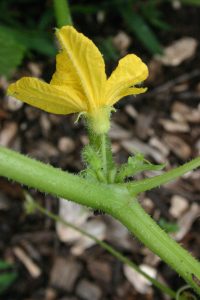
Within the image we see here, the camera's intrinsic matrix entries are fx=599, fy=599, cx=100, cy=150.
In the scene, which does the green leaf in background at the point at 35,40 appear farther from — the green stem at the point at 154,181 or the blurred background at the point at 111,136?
the green stem at the point at 154,181

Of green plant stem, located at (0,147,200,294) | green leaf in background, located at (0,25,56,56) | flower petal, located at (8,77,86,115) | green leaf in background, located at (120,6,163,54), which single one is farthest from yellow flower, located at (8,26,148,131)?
green leaf in background, located at (120,6,163,54)

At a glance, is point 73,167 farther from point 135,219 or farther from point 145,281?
point 135,219

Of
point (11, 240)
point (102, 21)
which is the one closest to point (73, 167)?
point (11, 240)

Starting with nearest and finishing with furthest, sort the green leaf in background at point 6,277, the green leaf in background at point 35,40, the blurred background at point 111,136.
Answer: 1. the green leaf in background at point 6,277
2. the blurred background at point 111,136
3. the green leaf in background at point 35,40

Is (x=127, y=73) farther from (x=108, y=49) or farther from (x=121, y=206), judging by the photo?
(x=108, y=49)

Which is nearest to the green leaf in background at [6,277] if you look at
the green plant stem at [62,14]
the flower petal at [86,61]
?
the green plant stem at [62,14]

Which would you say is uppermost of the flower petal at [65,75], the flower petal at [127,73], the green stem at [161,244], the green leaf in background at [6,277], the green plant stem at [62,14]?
the green plant stem at [62,14]

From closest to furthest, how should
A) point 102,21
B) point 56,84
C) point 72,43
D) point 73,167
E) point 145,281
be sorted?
point 72,43, point 56,84, point 145,281, point 73,167, point 102,21
